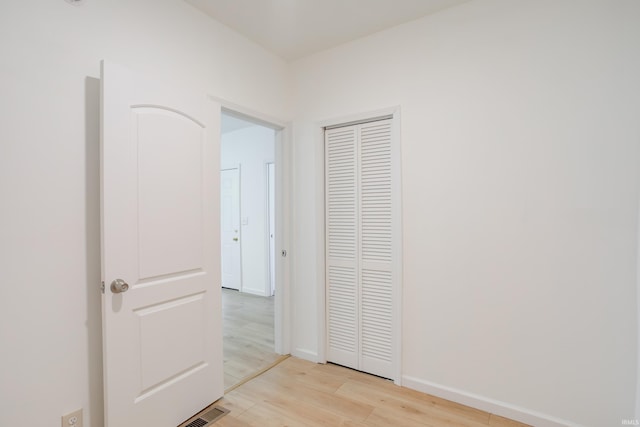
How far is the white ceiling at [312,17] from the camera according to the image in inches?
83.2

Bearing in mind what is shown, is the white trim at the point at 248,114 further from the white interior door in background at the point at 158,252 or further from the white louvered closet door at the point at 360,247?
the white louvered closet door at the point at 360,247

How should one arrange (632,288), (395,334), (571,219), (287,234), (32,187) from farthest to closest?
(287,234), (395,334), (571,219), (632,288), (32,187)

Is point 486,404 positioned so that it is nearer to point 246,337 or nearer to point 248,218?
point 246,337

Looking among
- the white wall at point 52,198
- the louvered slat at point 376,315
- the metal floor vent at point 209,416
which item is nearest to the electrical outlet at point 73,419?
the white wall at point 52,198

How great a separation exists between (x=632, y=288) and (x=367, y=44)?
2.35m

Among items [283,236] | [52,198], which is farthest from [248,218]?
[52,198]

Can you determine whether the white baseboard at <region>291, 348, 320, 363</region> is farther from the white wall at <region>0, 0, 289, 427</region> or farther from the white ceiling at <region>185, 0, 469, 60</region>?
the white ceiling at <region>185, 0, 469, 60</region>

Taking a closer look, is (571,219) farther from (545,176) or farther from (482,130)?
(482,130)

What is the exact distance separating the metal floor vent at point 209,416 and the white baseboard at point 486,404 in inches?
51.6

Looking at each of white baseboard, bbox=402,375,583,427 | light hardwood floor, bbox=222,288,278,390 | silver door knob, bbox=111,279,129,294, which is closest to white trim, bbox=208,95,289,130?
silver door knob, bbox=111,279,129,294

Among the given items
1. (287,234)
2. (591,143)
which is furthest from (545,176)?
(287,234)

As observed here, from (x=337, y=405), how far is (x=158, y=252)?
1.55 metres

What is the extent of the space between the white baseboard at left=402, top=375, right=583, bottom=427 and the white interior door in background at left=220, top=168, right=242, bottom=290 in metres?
3.83

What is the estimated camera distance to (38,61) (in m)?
1.45
